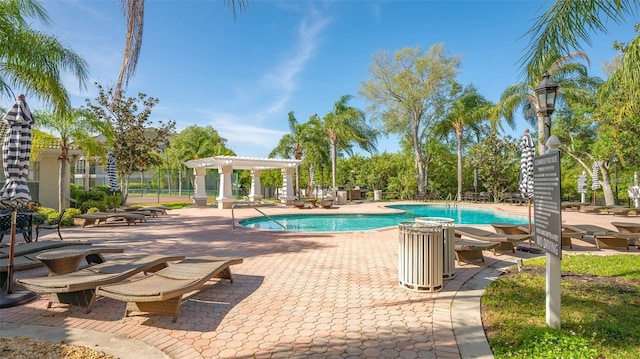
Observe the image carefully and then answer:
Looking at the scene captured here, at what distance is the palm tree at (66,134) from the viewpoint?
1500 cm

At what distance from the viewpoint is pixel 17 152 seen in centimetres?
575

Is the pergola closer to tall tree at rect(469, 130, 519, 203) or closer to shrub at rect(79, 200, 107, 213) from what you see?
shrub at rect(79, 200, 107, 213)

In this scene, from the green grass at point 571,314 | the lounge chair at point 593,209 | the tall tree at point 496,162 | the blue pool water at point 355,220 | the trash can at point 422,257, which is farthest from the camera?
the tall tree at point 496,162

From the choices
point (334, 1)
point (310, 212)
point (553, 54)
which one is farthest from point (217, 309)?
point (310, 212)

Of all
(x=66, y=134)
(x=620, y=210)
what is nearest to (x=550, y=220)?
(x=620, y=210)

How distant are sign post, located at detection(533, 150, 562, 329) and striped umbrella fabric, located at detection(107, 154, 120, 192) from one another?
1788cm

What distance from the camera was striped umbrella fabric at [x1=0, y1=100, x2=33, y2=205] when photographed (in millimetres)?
5345

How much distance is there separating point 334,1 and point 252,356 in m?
13.3

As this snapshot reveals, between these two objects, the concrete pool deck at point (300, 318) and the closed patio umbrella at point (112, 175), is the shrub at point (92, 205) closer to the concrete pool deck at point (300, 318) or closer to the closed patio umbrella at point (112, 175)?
the closed patio umbrella at point (112, 175)

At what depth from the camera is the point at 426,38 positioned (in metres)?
29.1

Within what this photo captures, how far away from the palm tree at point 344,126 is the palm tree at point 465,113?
7.18 meters

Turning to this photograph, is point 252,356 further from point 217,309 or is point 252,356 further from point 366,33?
point 366,33

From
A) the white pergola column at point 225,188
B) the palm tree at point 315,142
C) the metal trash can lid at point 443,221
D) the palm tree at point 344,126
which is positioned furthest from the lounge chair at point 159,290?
the palm tree at point 315,142

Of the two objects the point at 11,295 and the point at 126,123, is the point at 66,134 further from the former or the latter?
the point at 11,295
